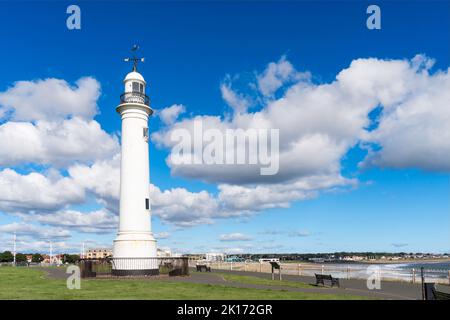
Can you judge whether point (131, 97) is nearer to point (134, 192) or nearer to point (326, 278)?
point (134, 192)

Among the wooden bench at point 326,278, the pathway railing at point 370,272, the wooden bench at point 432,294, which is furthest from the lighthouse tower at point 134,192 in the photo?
the wooden bench at point 432,294

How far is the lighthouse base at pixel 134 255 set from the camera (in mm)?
25312

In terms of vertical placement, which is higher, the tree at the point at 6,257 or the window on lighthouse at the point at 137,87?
the window on lighthouse at the point at 137,87

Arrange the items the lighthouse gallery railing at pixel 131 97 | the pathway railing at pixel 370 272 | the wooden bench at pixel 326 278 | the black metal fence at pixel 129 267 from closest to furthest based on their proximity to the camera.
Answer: the wooden bench at pixel 326 278
the black metal fence at pixel 129 267
the pathway railing at pixel 370 272
the lighthouse gallery railing at pixel 131 97

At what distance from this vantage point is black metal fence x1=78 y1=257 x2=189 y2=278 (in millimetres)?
25219

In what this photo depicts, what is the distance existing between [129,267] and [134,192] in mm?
4596

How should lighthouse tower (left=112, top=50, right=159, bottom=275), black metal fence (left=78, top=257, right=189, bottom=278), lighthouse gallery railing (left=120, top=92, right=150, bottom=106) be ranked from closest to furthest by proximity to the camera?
black metal fence (left=78, top=257, right=189, bottom=278) → lighthouse tower (left=112, top=50, right=159, bottom=275) → lighthouse gallery railing (left=120, top=92, right=150, bottom=106)

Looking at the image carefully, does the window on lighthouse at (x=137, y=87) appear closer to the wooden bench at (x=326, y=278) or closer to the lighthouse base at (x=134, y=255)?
the lighthouse base at (x=134, y=255)

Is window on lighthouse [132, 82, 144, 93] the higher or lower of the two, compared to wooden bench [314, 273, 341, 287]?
higher

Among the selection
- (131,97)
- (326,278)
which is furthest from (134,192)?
(326,278)

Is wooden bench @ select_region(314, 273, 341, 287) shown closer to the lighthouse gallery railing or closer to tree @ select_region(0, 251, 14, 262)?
the lighthouse gallery railing

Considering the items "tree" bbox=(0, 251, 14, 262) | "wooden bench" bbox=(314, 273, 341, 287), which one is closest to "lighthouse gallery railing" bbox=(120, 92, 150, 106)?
"wooden bench" bbox=(314, 273, 341, 287)
